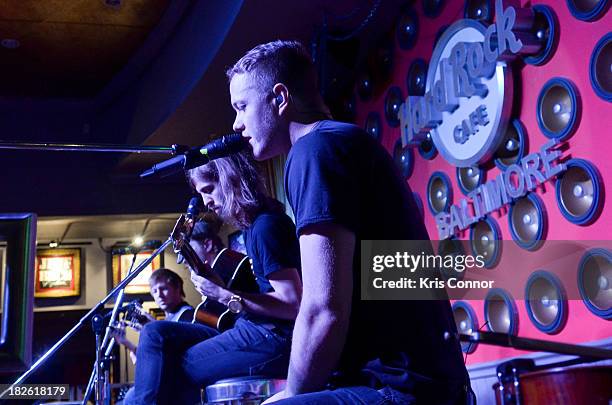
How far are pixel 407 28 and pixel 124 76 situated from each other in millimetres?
4264

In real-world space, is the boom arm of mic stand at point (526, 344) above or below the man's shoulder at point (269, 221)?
below

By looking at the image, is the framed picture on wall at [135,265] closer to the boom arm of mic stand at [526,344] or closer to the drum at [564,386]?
the drum at [564,386]

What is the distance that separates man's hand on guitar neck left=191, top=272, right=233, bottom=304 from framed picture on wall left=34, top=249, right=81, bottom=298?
8041 millimetres

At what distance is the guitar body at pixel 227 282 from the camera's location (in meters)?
2.91

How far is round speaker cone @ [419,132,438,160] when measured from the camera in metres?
4.19

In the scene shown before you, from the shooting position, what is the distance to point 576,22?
9.86ft

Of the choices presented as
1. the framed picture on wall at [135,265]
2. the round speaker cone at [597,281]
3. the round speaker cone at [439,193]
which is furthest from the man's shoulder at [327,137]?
the framed picture on wall at [135,265]

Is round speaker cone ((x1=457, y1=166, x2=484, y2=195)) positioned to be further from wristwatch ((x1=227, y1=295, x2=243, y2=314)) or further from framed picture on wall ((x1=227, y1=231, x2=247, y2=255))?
framed picture on wall ((x1=227, y1=231, x2=247, y2=255))

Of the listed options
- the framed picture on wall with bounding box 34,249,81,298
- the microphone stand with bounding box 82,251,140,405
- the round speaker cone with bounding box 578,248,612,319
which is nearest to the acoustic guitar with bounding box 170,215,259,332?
the microphone stand with bounding box 82,251,140,405

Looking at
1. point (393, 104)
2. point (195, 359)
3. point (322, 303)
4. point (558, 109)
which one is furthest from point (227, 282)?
point (393, 104)

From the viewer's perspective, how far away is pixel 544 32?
126 inches

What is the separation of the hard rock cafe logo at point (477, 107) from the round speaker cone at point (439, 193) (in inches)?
3.4

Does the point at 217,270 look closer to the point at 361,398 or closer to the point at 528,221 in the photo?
the point at 528,221

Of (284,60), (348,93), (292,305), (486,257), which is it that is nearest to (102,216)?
(348,93)
